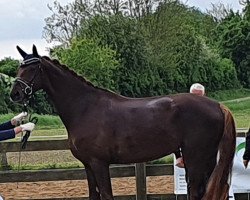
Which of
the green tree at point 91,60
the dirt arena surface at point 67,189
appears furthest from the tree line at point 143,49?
the dirt arena surface at point 67,189

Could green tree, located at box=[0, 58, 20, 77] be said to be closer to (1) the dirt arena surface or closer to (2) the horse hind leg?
(1) the dirt arena surface

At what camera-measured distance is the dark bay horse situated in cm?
559

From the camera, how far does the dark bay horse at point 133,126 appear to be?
18.4 ft

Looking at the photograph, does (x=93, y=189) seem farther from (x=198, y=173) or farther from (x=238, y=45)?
(x=238, y=45)

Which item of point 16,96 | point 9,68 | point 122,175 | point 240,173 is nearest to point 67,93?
point 16,96

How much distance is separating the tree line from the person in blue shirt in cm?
1836

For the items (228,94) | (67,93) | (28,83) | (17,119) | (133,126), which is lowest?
(228,94)

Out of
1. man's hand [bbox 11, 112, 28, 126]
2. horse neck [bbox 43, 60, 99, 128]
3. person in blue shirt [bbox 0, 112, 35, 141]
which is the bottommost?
person in blue shirt [bbox 0, 112, 35, 141]

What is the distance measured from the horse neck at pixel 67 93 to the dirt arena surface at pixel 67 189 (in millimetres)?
2393

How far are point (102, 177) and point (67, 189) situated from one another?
11.3 ft

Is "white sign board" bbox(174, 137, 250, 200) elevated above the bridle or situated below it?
below

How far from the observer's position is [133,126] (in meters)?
5.66

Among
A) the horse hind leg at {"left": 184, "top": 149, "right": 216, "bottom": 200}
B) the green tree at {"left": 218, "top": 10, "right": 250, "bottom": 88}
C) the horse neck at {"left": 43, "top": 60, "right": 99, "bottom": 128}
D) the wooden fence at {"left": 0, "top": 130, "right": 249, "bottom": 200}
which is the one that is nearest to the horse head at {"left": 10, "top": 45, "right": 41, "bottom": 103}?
the horse neck at {"left": 43, "top": 60, "right": 99, "bottom": 128}

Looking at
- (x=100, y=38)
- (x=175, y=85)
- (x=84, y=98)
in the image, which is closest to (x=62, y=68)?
(x=84, y=98)
